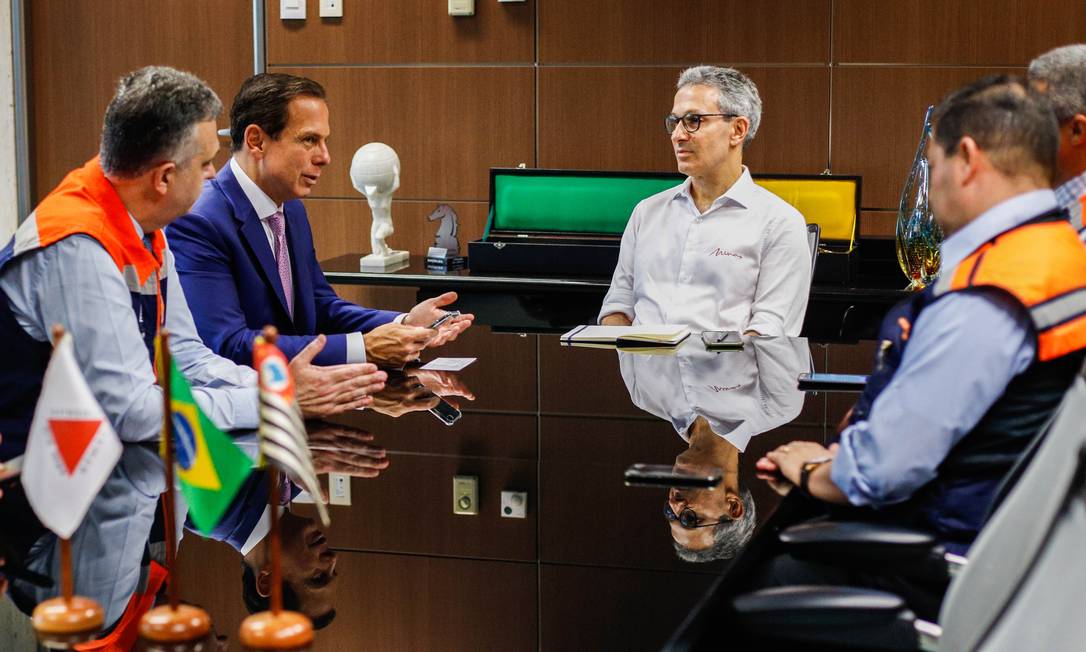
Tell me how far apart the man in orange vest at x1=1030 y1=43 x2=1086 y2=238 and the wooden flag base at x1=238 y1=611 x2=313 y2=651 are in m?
1.52

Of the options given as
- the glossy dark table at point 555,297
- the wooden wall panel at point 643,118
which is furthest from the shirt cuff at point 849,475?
the wooden wall panel at point 643,118

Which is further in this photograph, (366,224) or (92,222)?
(366,224)

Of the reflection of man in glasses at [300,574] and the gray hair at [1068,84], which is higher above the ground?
the gray hair at [1068,84]

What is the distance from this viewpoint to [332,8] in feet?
19.2

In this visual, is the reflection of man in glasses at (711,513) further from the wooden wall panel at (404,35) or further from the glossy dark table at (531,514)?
the wooden wall panel at (404,35)

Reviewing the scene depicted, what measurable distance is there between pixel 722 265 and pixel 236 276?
1.44 m

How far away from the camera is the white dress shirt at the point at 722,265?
3533 millimetres

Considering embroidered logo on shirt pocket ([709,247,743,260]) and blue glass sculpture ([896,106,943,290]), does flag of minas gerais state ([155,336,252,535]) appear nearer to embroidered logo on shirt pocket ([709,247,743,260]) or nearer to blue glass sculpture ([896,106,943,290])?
embroidered logo on shirt pocket ([709,247,743,260])

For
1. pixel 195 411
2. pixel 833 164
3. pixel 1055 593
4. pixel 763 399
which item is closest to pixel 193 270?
pixel 763 399

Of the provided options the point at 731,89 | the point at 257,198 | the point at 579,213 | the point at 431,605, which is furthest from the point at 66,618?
the point at 579,213

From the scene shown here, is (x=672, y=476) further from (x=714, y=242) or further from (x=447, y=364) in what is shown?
(x=714, y=242)

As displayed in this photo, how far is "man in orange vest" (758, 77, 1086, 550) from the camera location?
4.67ft

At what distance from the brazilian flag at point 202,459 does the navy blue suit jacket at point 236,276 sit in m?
1.40

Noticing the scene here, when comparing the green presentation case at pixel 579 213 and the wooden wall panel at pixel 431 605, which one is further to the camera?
the green presentation case at pixel 579 213
